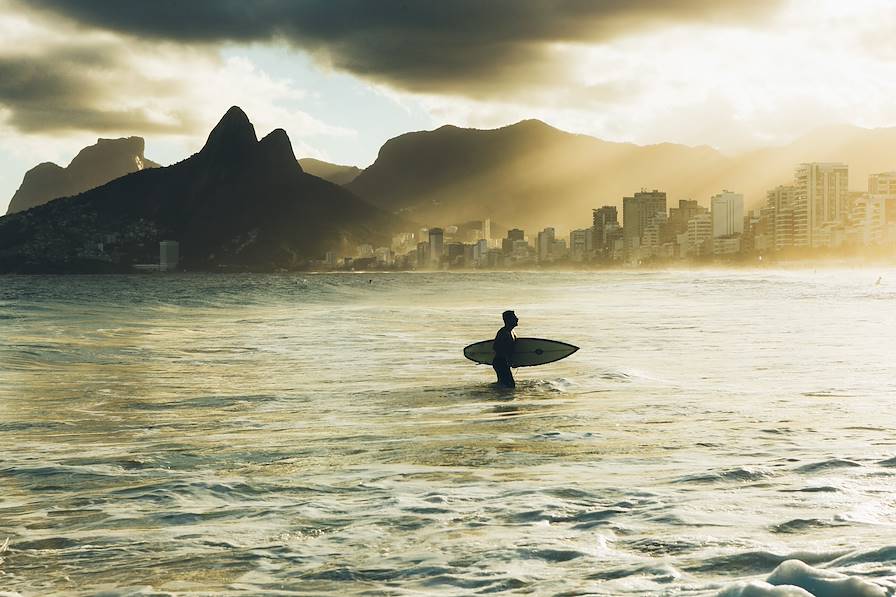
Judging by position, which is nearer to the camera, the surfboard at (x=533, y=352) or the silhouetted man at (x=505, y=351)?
the silhouetted man at (x=505, y=351)

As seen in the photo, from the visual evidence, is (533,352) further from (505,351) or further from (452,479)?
(452,479)

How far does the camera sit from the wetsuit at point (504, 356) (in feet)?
61.2

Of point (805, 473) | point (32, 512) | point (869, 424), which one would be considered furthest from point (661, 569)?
point (869, 424)

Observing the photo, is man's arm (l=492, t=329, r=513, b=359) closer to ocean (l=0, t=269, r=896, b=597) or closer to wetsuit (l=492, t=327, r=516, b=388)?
wetsuit (l=492, t=327, r=516, b=388)

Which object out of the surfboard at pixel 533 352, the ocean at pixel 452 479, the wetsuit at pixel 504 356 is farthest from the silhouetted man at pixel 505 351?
the surfboard at pixel 533 352

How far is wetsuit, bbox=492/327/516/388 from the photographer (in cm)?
1864

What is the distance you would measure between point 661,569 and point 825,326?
3267 cm

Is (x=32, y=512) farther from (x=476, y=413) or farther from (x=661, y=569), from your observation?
(x=476, y=413)

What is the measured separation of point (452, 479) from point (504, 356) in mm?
9100

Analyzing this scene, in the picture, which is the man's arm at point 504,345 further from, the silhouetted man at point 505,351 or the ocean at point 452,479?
the ocean at point 452,479

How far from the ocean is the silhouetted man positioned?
1.32 feet

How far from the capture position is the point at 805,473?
9844 mm

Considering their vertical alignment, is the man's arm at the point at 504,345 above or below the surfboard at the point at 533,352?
above

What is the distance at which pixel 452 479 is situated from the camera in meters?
9.83
